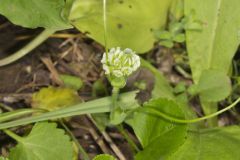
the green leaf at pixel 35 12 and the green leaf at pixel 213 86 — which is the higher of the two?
the green leaf at pixel 35 12

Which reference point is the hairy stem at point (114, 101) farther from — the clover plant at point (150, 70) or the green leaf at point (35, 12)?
the green leaf at point (35, 12)

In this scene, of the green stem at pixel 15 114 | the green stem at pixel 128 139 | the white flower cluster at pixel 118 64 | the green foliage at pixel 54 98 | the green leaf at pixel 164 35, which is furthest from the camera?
the green leaf at pixel 164 35

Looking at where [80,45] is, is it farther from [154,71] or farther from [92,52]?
[154,71]

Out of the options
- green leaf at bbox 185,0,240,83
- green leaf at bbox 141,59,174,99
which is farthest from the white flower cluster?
green leaf at bbox 185,0,240,83

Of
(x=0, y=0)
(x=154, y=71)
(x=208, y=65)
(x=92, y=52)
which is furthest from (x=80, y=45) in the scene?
(x=0, y=0)

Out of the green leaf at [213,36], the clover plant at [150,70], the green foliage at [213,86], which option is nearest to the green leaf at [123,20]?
the clover plant at [150,70]

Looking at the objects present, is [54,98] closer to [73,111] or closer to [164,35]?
[73,111]
